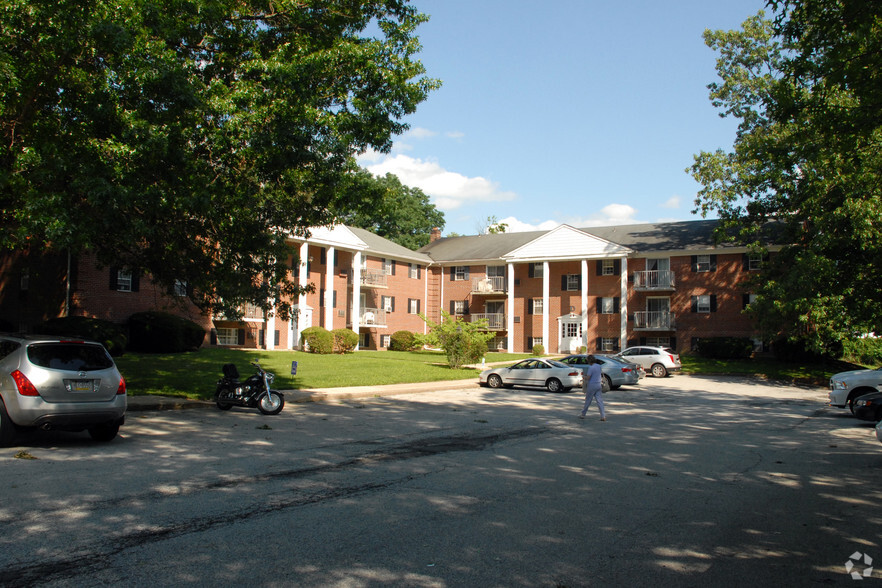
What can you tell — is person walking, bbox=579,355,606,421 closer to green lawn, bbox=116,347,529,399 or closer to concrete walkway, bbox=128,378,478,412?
concrete walkway, bbox=128,378,478,412

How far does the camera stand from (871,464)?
10.3 m

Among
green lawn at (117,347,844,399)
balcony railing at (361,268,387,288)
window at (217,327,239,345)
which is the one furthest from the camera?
balcony railing at (361,268,387,288)

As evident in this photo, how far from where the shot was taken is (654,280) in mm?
45438

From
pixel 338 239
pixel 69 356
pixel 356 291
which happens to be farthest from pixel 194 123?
pixel 356 291

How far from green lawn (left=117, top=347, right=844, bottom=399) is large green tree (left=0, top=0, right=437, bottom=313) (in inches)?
142

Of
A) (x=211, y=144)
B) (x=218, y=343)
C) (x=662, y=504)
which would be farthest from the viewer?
(x=218, y=343)

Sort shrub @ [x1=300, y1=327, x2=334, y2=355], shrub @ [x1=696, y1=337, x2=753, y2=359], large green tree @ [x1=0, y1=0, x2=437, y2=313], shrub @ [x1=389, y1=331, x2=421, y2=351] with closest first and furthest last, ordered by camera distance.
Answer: large green tree @ [x1=0, y1=0, x2=437, y2=313] → shrub @ [x1=300, y1=327, x2=334, y2=355] → shrub @ [x1=696, y1=337, x2=753, y2=359] → shrub @ [x1=389, y1=331, x2=421, y2=351]

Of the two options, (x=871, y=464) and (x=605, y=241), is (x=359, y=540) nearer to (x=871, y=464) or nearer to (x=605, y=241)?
(x=871, y=464)

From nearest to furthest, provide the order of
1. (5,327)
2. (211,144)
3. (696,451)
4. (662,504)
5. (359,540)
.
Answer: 1. (359,540)
2. (662,504)
3. (696,451)
4. (211,144)
5. (5,327)

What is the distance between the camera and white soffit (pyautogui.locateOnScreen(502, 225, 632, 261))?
46894mm

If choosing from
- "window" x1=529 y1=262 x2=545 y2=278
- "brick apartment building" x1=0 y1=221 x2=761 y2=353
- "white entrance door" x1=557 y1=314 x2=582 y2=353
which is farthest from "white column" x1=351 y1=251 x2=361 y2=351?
"white entrance door" x1=557 y1=314 x2=582 y2=353

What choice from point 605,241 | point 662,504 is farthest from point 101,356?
point 605,241

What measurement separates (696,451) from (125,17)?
13.2 metres

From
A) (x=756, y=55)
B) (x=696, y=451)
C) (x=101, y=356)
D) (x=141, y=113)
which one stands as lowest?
(x=696, y=451)
